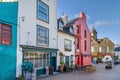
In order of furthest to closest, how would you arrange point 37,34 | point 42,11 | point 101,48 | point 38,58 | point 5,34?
point 101,48 < point 42,11 < point 38,58 < point 37,34 < point 5,34

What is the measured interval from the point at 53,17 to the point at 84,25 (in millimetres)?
14986

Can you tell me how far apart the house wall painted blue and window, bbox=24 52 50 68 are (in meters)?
2.33

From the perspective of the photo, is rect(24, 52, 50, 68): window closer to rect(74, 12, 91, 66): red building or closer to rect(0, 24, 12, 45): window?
rect(0, 24, 12, 45): window

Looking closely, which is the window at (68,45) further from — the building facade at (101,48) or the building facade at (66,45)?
the building facade at (101,48)

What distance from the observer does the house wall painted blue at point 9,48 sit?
646 inches

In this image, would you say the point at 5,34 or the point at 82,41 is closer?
the point at 5,34

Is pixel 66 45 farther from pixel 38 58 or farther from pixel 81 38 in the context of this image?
pixel 38 58

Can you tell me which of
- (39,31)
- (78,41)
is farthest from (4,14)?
(78,41)

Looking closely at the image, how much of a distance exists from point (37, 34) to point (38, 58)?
2.66m

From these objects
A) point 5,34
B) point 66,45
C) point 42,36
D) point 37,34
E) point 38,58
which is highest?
point 37,34

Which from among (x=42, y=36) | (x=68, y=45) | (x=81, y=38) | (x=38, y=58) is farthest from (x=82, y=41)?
(x=38, y=58)

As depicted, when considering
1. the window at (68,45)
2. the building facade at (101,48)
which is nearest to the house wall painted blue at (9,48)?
the window at (68,45)

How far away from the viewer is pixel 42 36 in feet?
76.6

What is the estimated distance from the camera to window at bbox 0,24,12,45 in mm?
16469
